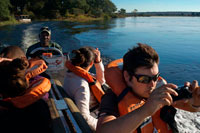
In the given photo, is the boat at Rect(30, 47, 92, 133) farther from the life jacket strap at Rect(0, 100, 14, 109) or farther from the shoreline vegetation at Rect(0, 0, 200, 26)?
the shoreline vegetation at Rect(0, 0, 200, 26)

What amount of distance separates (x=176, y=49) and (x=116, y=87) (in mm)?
8879

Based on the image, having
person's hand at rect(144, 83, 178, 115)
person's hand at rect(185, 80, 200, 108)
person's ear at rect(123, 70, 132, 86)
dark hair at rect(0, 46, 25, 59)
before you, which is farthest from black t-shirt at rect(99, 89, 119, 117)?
dark hair at rect(0, 46, 25, 59)

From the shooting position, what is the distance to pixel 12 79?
4.07 feet

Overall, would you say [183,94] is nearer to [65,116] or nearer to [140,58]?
[140,58]

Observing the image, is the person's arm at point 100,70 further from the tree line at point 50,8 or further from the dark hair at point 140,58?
the tree line at point 50,8

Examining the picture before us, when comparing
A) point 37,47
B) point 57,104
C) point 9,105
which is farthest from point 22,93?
point 37,47

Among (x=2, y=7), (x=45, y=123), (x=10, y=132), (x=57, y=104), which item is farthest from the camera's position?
(x=2, y=7)

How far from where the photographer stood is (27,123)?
1.16 m

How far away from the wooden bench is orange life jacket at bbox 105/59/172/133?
412 mm

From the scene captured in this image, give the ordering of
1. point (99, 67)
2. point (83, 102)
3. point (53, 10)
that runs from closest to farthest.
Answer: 1. point (83, 102)
2. point (99, 67)
3. point (53, 10)

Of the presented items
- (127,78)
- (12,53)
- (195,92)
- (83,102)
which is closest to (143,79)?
(127,78)

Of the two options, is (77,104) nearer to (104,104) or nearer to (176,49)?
(104,104)

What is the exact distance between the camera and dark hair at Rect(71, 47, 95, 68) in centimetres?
206

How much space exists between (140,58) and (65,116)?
2.89 feet
